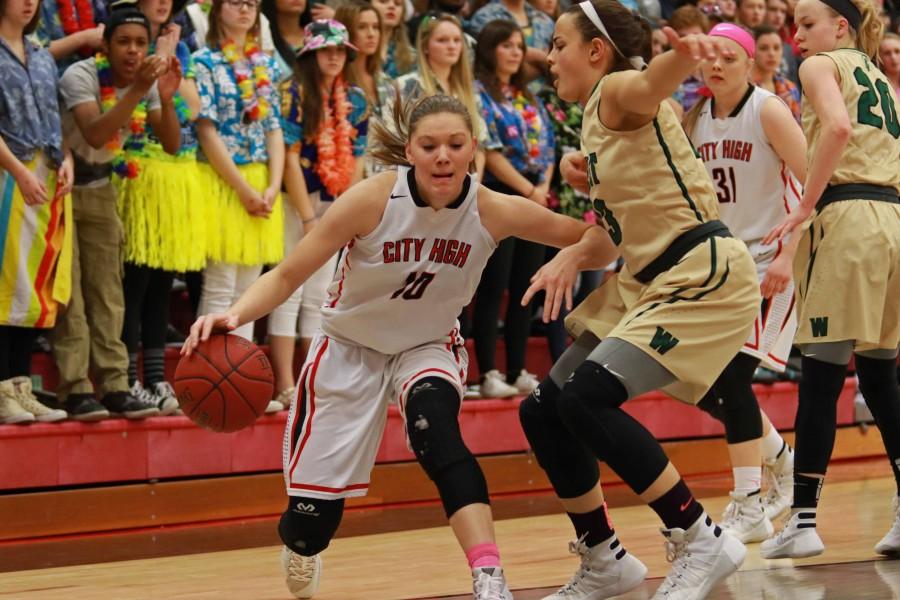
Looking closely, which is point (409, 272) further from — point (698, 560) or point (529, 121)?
point (529, 121)

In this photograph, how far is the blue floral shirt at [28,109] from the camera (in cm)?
587

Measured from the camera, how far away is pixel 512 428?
7.27 m

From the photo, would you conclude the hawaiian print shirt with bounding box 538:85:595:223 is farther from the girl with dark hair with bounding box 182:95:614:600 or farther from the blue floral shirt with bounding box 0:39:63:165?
the girl with dark hair with bounding box 182:95:614:600

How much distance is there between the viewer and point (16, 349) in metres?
6.02

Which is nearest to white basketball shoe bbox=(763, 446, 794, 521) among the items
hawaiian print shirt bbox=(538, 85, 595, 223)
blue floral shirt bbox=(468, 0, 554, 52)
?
hawaiian print shirt bbox=(538, 85, 595, 223)

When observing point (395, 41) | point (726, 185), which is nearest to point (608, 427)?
point (726, 185)

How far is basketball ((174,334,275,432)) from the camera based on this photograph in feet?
13.2

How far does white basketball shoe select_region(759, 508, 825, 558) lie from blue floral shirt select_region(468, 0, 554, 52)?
4286mm

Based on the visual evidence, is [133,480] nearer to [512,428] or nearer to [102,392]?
[102,392]

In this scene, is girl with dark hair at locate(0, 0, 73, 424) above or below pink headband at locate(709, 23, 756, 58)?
below

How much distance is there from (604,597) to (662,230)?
43.6 inches

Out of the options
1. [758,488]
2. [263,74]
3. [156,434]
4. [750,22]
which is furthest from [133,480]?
[750,22]

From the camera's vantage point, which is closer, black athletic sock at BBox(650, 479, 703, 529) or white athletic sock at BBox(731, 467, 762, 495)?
black athletic sock at BBox(650, 479, 703, 529)

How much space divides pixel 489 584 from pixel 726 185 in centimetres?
239
